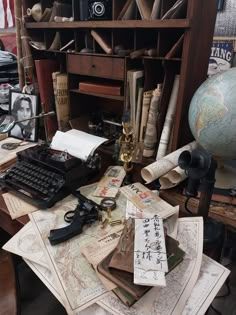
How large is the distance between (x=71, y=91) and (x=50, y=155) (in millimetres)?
370

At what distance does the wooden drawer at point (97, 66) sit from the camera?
1.02 metres

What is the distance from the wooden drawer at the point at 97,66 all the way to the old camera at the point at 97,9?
0.15 metres

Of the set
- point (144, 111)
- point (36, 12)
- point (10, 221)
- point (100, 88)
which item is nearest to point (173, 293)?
point (10, 221)

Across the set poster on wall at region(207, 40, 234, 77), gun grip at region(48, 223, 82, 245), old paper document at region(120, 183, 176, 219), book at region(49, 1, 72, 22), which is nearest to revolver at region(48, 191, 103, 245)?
gun grip at region(48, 223, 82, 245)

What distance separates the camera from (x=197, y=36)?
861 millimetres

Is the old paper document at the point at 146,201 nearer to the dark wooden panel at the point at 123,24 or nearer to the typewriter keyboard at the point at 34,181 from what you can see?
the typewriter keyboard at the point at 34,181

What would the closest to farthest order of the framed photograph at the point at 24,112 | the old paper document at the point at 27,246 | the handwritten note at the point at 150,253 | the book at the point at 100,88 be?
the handwritten note at the point at 150,253, the old paper document at the point at 27,246, the book at the point at 100,88, the framed photograph at the point at 24,112

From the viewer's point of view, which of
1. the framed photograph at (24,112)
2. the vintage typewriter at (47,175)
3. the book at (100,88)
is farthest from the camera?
the framed photograph at (24,112)

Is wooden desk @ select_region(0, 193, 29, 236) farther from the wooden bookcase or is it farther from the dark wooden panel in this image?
the dark wooden panel

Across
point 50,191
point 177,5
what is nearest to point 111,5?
point 177,5

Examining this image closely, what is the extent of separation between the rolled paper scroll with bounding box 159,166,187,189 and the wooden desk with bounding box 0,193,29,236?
47 cm

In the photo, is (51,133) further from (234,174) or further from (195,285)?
(195,285)

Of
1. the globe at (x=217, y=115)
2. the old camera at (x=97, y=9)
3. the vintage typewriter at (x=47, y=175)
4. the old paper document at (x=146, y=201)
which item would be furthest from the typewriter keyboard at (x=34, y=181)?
the old camera at (x=97, y=9)

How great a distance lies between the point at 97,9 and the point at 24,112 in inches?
24.6
